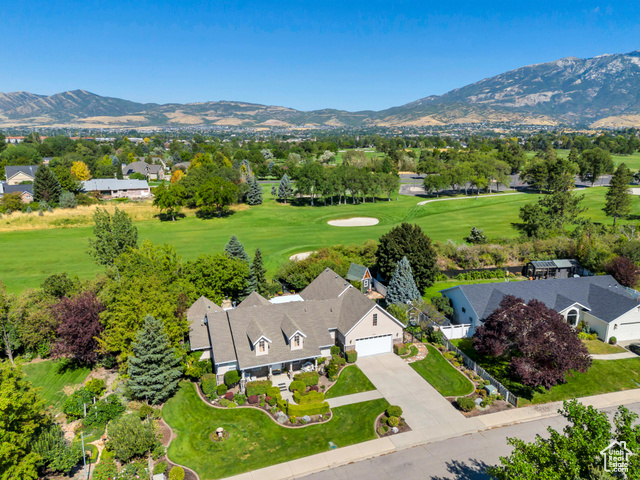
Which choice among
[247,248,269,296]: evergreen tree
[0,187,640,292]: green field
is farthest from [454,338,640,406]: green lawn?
[0,187,640,292]: green field

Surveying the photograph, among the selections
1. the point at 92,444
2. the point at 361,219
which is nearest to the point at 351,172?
the point at 361,219

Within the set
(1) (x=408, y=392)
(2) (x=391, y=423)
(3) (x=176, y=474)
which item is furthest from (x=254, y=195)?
(3) (x=176, y=474)

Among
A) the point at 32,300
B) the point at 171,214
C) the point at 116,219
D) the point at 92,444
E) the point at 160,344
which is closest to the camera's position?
the point at 92,444

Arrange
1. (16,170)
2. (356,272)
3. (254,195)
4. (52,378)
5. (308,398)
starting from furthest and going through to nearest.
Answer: (16,170)
(254,195)
(356,272)
(52,378)
(308,398)

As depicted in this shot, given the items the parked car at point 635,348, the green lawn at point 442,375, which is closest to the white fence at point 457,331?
the green lawn at point 442,375

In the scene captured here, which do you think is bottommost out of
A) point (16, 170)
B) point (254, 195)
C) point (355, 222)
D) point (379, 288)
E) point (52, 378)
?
point (52, 378)

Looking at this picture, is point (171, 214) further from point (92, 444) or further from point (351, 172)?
point (92, 444)

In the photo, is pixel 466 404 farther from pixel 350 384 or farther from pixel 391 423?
pixel 350 384
